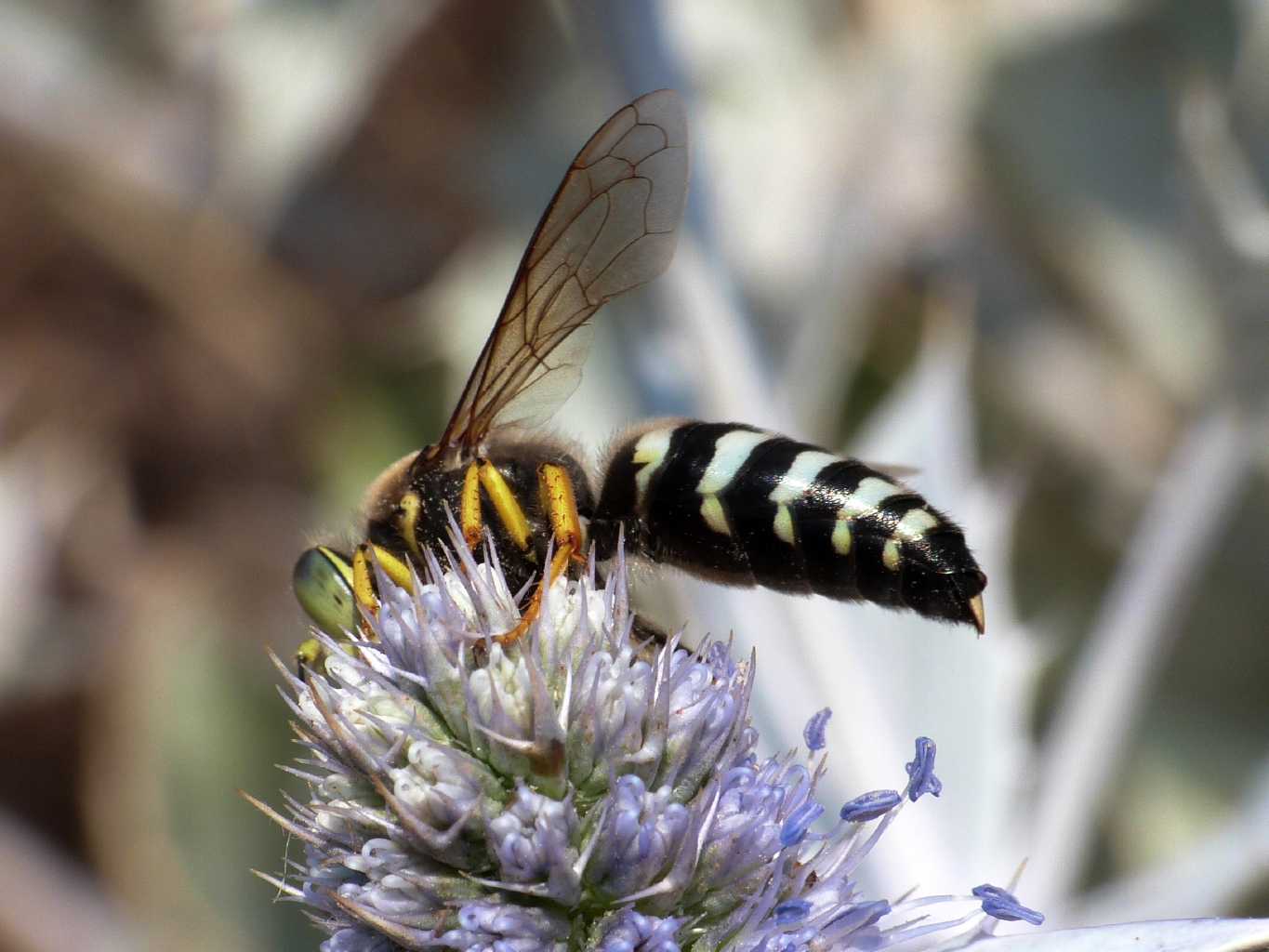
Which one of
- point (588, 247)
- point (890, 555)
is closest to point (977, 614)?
point (890, 555)

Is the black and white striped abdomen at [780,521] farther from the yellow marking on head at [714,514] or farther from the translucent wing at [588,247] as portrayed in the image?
the translucent wing at [588,247]

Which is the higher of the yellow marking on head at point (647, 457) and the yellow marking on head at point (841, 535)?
the yellow marking on head at point (647, 457)

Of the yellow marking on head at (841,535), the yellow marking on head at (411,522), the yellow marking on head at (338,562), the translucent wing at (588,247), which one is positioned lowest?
the yellow marking on head at (841,535)

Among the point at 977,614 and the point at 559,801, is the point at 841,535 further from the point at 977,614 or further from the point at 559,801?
the point at 559,801

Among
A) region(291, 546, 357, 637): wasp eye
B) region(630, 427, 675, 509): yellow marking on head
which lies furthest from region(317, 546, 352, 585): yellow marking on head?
region(630, 427, 675, 509): yellow marking on head

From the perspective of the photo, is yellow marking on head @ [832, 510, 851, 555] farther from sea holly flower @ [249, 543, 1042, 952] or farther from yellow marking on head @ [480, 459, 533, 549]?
yellow marking on head @ [480, 459, 533, 549]

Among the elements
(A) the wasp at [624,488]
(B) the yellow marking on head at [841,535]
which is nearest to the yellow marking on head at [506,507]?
(A) the wasp at [624,488]
